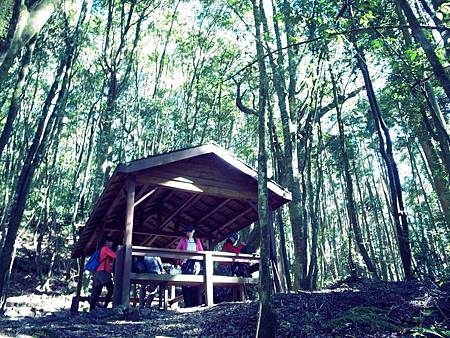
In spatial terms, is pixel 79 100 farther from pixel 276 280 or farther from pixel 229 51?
pixel 276 280

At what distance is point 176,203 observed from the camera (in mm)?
12273

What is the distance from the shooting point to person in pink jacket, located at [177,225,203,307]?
9.41m

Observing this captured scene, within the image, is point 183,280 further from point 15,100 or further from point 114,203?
point 15,100

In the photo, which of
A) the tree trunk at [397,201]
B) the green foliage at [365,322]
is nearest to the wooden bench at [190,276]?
the tree trunk at [397,201]

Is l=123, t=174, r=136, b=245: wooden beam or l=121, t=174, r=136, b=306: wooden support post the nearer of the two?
l=121, t=174, r=136, b=306: wooden support post

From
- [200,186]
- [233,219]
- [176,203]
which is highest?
[176,203]

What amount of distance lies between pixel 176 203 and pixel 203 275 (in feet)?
11.8

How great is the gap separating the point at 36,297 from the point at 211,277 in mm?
9711

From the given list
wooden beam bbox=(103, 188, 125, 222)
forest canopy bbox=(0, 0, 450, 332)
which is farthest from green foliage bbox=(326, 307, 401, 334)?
wooden beam bbox=(103, 188, 125, 222)

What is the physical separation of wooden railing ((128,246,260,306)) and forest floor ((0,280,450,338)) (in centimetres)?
110

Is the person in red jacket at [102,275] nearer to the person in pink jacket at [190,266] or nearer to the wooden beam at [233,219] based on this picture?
the person in pink jacket at [190,266]

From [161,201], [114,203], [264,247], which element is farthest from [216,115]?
[264,247]

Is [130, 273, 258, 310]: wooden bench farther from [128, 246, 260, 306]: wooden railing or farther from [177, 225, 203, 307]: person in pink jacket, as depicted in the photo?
[177, 225, 203, 307]: person in pink jacket

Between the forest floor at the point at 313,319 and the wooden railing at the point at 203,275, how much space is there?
3.62 feet
